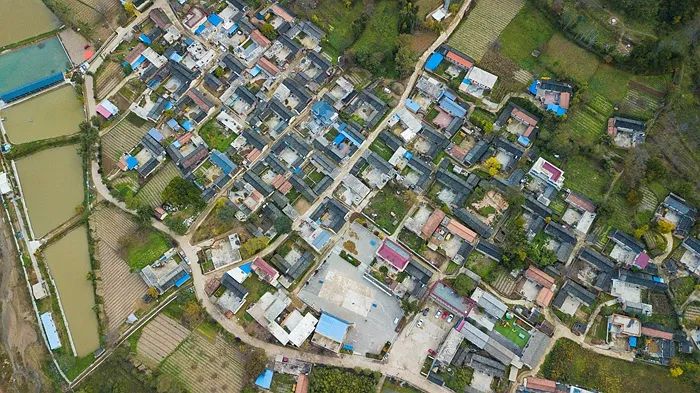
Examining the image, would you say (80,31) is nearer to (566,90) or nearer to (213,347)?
(213,347)

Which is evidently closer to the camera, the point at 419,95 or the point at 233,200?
the point at 233,200

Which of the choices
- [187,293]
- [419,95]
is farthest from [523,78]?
[187,293]

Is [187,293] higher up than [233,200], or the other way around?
[233,200]

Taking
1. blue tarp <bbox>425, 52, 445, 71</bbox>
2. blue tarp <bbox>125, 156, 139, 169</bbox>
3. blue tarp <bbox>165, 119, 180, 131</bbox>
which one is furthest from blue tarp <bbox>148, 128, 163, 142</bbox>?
blue tarp <bbox>425, 52, 445, 71</bbox>

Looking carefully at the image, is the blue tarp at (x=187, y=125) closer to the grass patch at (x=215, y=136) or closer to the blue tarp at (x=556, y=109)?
the grass patch at (x=215, y=136)

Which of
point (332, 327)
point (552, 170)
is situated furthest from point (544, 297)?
point (332, 327)

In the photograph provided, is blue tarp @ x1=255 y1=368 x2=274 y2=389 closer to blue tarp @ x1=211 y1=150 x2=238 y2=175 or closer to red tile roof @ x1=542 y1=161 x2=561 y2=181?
blue tarp @ x1=211 y1=150 x2=238 y2=175

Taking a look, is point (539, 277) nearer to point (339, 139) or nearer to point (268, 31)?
point (339, 139)
